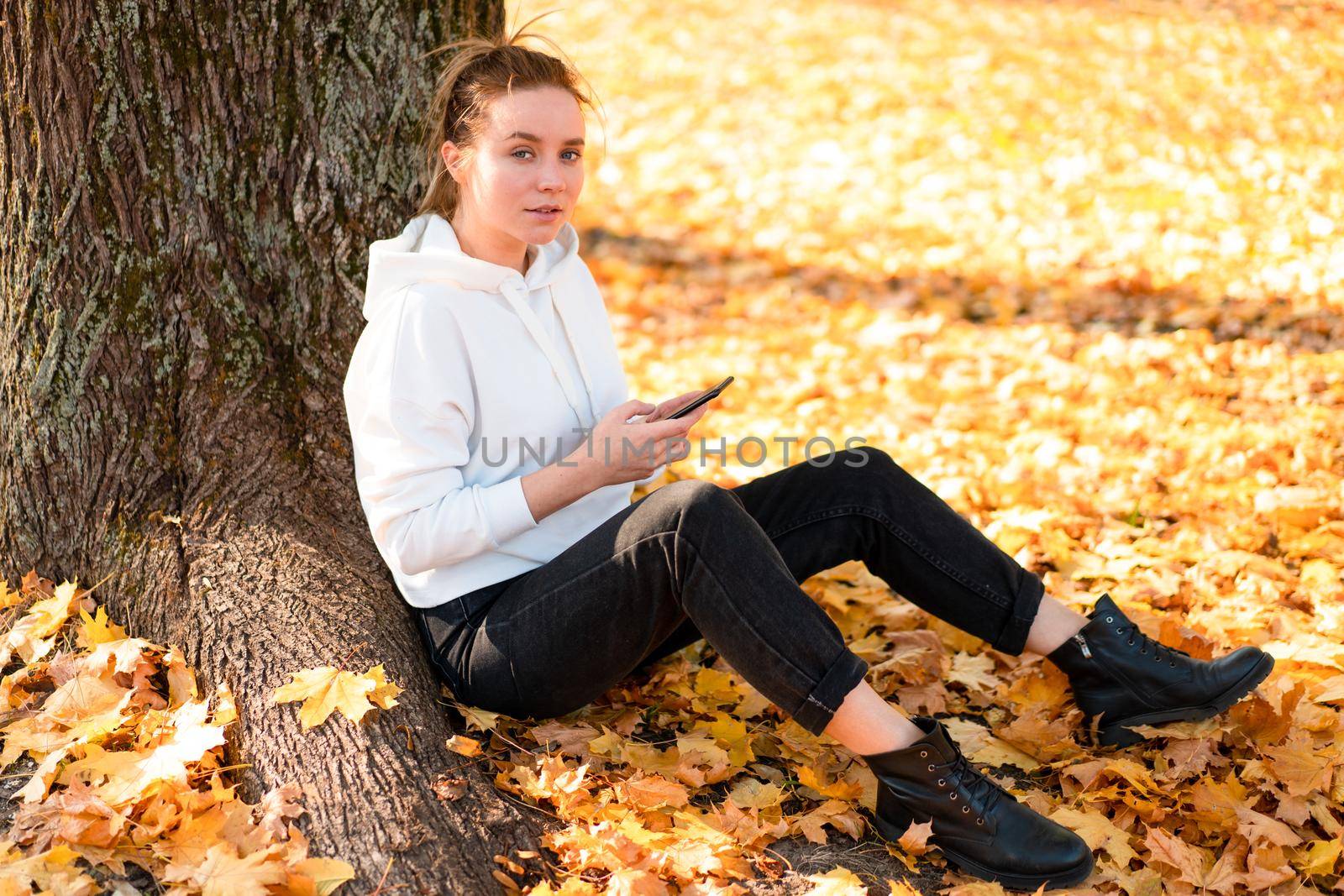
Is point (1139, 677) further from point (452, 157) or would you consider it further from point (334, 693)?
point (452, 157)

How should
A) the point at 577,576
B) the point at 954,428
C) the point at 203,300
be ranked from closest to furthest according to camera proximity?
the point at 577,576
the point at 203,300
the point at 954,428

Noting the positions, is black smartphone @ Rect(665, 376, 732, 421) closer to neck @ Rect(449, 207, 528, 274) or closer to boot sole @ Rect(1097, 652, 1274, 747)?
neck @ Rect(449, 207, 528, 274)

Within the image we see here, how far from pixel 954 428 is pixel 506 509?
2376mm

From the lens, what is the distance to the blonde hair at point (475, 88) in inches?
91.1

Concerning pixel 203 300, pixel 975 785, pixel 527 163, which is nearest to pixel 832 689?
pixel 975 785

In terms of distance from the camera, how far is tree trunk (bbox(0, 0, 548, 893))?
2.51 m

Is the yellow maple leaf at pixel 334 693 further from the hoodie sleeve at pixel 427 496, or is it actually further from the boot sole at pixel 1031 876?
the boot sole at pixel 1031 876

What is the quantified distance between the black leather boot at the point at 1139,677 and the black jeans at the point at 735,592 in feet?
0.50

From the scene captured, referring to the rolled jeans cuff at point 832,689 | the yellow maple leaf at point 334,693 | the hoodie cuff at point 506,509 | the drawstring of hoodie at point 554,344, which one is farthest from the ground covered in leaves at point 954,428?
the drawstring of hoodie at point 554,344

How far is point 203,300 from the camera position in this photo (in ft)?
8.79

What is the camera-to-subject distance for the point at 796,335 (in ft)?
17.0

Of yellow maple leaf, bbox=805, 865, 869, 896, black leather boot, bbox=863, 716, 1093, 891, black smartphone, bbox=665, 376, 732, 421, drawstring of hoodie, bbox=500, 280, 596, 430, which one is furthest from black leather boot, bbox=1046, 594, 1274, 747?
drawstring of hoodie, bbox=500, 280, 596, 430

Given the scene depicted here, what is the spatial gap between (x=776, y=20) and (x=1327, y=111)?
15.1ft

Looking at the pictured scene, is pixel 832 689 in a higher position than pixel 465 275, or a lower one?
lower
